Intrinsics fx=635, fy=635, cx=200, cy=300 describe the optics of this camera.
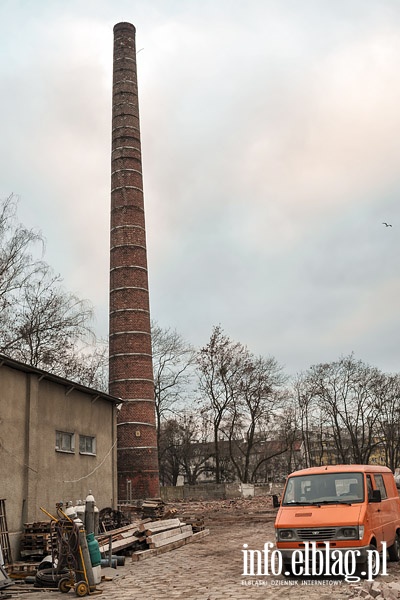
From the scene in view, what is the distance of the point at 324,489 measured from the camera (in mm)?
11469

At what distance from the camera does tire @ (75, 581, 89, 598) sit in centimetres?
1012

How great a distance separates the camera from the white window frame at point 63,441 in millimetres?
17984

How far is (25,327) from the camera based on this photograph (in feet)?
104

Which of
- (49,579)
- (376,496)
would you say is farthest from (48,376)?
(376,496)

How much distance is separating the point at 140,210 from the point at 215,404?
69.9 feet

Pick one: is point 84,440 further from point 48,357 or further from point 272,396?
point 272,396

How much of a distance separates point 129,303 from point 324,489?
22838 millimetres

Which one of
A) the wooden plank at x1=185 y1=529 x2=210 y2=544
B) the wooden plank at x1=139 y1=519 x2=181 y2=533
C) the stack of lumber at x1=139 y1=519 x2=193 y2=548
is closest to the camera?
the stack of lumber at x1=139 y1=519 x2=193 y2=548

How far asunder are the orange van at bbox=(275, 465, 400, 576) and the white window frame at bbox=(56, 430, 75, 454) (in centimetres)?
831

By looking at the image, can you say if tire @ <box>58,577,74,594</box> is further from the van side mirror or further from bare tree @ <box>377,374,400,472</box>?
bare tree @ <box>377,374,400,472</box>

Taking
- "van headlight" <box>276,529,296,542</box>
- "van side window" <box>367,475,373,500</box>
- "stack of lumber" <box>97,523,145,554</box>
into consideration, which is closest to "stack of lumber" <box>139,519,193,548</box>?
"stack of lumber" <box>97,523,145,554</box>

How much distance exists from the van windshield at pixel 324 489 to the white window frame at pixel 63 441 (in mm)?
8312

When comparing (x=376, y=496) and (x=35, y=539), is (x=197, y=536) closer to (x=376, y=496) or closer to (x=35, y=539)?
(x=35, y=539)

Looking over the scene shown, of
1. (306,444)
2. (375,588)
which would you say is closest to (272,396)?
(306,444)
